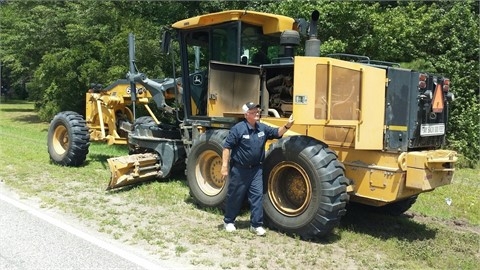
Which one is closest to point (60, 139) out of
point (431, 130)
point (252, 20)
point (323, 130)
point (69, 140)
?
point (69, 140)

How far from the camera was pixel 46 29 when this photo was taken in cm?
2192

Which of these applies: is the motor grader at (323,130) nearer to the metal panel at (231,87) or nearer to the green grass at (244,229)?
the metal panel at (231,87)

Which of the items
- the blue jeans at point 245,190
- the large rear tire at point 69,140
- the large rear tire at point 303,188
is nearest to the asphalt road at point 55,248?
the blue jeans at point 245,190

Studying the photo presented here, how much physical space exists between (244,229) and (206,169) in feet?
5.33

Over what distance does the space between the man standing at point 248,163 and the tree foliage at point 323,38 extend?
23.9 feet

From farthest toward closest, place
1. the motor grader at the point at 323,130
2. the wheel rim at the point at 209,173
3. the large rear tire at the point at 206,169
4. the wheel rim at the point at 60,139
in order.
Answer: the wheel rim at the point at 60,139 < the wheel rim at the point at 209,173 < the large rear tire at the point at 206,169 < the motor grader at the point at 323,130

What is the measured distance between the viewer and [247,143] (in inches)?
249

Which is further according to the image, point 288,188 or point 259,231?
point 288,188

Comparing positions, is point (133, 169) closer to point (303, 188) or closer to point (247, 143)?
point (247, 143)

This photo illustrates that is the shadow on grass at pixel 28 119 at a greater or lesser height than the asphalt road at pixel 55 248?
greater

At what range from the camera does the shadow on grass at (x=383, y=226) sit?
667 centimetres

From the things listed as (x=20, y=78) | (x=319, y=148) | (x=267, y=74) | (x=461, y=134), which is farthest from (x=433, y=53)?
(x=20, y=78)

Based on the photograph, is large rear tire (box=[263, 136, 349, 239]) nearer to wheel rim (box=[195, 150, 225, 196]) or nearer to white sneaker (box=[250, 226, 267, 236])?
white sneaker (box=[250, 226, 267, 236])

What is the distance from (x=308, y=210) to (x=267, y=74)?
95.0 inches
